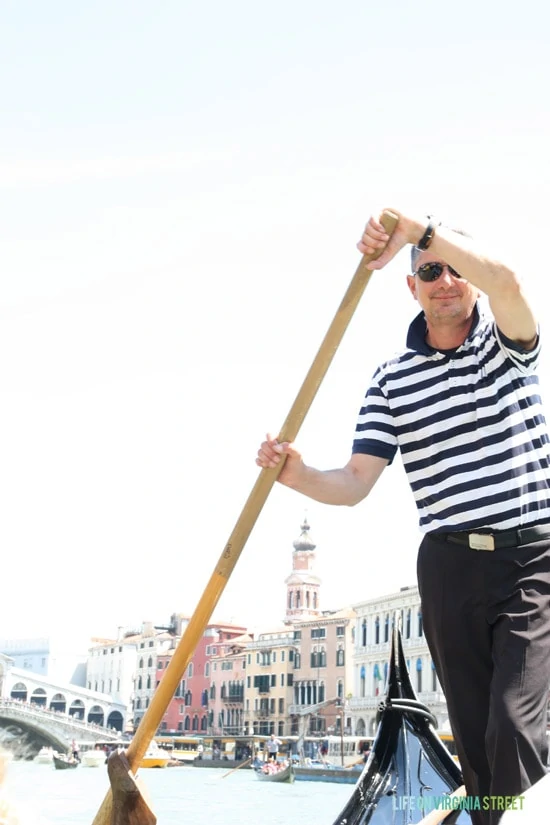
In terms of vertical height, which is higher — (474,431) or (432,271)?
(432,271)

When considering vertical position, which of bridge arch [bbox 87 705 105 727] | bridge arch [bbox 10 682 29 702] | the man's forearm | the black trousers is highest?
bridge arch [bbox 10 682 29 702]

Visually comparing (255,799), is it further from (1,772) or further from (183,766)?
(1,772)

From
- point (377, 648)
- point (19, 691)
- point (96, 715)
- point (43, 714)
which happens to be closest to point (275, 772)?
point (377, 648)

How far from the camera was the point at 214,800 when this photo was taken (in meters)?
15.3

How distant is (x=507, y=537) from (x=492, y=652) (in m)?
0.12

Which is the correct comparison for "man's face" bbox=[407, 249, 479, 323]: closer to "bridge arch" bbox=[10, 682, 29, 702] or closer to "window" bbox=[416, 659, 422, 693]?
"window" bbox=[416, 659, 422, 693]

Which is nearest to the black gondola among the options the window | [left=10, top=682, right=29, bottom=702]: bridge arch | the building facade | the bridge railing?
the window

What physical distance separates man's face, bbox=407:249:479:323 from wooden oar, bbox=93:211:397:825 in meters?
0.07

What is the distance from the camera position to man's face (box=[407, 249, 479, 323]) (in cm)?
123

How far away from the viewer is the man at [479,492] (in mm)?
1074

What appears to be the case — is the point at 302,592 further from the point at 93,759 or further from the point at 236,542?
the point at 236,542

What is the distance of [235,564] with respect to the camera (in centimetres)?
132

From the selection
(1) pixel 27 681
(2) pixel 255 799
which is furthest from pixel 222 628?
(2) pixel 255 799

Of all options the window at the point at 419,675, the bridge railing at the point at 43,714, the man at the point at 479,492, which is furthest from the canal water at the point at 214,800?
the bridge railing at the point at 43,714
